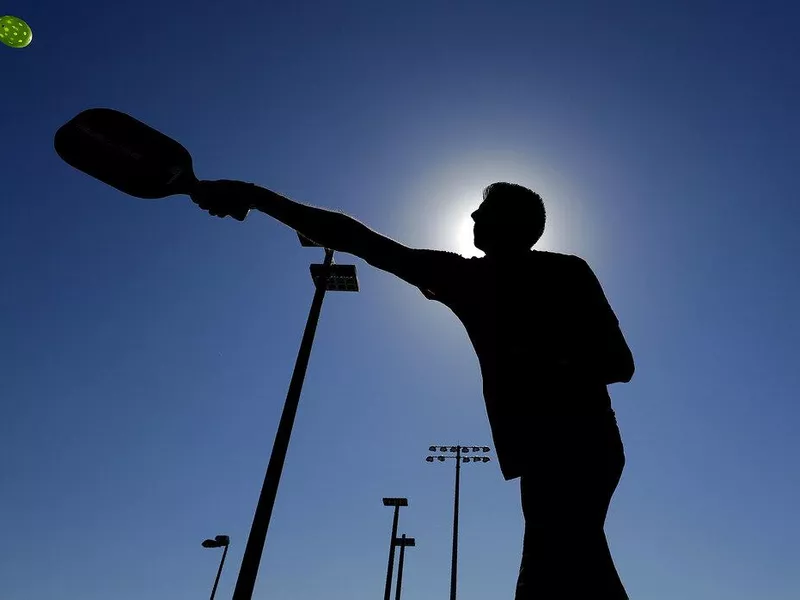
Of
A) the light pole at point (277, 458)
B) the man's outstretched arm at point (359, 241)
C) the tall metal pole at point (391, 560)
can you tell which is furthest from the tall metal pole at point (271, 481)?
the tall metal pole at point (391, 560)

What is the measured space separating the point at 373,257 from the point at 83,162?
4.27 ft

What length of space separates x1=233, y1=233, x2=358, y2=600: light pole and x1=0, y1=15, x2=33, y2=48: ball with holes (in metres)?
5.27

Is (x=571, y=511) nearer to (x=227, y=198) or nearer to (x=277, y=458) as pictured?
(x=227, y=198)

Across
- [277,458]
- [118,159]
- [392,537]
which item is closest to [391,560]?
[392,537]

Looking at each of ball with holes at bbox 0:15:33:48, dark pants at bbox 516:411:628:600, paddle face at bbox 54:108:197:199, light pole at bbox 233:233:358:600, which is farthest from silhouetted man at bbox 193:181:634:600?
ball with holes at bbox 0:15:33:48

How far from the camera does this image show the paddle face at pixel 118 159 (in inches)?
83.7

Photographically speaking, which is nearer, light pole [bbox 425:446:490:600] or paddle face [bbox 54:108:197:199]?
paddle face [bbox 54:108:197:199]

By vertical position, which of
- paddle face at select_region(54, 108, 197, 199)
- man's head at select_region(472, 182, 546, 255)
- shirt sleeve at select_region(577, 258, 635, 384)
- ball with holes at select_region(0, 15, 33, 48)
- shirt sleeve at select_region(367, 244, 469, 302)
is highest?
ball with holes at select_region(0, 15, 33, 48)

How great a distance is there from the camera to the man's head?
1.79 m

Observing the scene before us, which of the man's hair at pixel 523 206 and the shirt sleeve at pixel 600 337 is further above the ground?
the man's hair at pixel 523 206

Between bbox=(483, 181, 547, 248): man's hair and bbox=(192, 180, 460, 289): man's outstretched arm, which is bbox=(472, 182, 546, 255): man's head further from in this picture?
bbox=(192, 180, 460, 289): man's outstretched arm

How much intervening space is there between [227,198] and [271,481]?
8.04 m

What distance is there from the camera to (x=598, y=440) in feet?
4.82

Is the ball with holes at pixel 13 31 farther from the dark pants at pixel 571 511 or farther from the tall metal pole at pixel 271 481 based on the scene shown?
the dark pants at pixel 571 511
